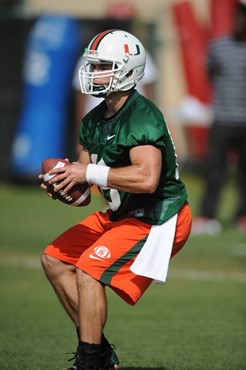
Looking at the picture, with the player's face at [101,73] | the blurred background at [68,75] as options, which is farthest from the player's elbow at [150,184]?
the blurred background at [68,75]

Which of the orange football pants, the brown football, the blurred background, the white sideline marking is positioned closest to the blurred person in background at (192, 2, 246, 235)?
the white sideline marking

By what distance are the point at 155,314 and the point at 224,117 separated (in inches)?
171

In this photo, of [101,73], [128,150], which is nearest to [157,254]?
[128,150]

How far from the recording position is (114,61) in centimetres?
536

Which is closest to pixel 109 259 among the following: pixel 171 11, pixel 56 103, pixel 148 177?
pixel 148 177

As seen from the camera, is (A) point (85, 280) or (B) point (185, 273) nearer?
(A) point (85, 280)

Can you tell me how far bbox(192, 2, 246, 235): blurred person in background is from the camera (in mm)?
11148

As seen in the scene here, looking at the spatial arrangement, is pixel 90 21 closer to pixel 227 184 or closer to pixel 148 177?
pixel 227 184

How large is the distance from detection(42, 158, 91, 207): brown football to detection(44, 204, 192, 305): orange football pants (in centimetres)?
20

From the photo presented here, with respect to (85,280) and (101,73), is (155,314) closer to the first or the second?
(85,280)

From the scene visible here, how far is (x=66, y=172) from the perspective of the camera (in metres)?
5.20

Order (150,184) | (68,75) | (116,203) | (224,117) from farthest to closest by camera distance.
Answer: (68,75) < (224,117) < (116,203) < (150,184)

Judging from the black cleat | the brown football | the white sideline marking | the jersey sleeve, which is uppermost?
the jersey sleeve

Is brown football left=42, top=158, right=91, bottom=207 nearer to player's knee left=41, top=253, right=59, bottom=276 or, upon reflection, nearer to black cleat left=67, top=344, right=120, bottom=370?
player's knee left=41, top=253, right=59, bottom=276
